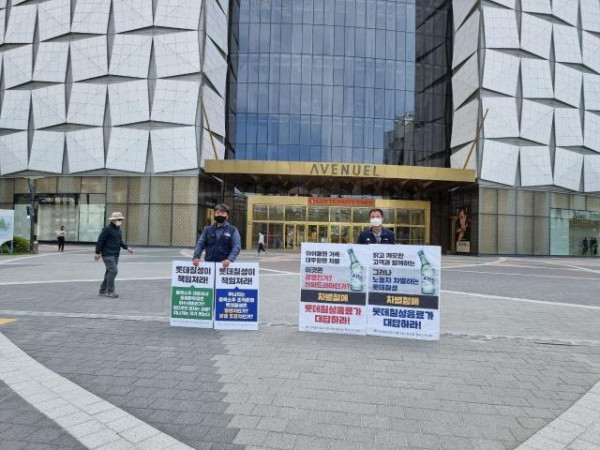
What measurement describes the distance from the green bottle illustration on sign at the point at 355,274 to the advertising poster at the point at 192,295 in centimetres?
218

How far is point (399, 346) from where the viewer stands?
5.69 metres

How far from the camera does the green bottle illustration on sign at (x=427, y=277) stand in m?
5.97

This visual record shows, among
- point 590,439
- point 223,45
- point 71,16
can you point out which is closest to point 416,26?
point 223,45

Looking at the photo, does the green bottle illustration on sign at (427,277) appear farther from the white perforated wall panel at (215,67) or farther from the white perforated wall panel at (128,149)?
the white perforated wall panel at (215,67)

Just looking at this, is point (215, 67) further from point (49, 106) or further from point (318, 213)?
point (318, 213)

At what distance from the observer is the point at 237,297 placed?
636cm

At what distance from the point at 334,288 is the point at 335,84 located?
108 feet

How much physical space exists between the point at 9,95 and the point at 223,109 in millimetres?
16444

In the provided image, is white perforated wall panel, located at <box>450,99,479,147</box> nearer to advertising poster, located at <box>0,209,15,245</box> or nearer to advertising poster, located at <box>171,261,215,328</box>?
advertising poster, located at <box>171,261,215,328</box>

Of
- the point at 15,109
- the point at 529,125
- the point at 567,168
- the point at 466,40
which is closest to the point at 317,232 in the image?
the point at 529,125

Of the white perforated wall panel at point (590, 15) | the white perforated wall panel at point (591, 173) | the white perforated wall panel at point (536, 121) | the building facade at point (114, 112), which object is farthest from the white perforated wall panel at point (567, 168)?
the building facade at point (114, 112)

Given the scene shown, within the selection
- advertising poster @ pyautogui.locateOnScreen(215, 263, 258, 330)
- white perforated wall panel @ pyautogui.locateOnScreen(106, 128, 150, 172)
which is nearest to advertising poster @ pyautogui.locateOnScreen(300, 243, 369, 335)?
advertising poster @ pyautogui.locateOnScreen(215, 263, 258, 330)

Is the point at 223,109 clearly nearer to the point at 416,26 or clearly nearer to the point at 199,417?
the point at 416,26

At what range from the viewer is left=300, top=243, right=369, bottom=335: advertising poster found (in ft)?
20.2
